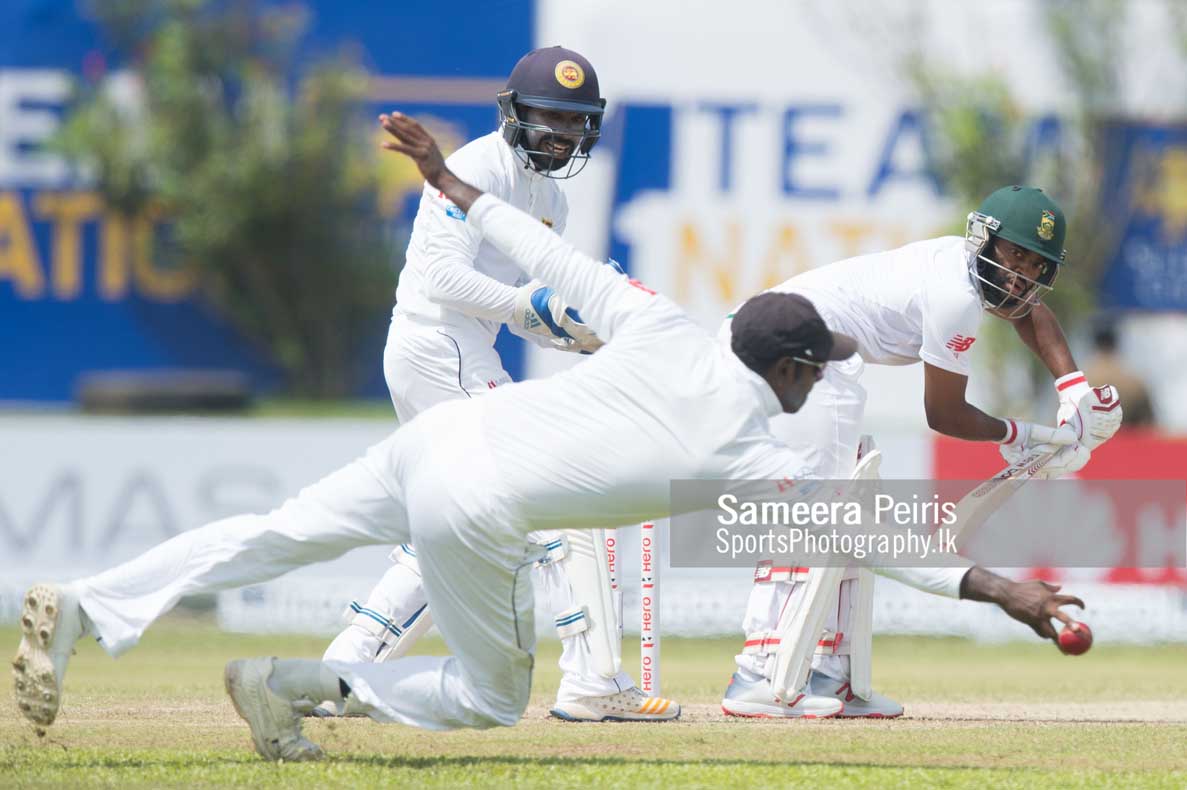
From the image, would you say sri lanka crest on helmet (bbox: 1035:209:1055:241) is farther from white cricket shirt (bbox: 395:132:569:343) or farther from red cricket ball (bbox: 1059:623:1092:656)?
red cricket ball (bbox: 1059:623:1092:656)

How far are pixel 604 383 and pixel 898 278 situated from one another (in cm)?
187

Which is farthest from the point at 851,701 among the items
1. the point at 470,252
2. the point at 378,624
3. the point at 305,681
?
the point at 305,681

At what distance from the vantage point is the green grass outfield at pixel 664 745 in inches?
201

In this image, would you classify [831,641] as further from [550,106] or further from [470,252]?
[550,106]

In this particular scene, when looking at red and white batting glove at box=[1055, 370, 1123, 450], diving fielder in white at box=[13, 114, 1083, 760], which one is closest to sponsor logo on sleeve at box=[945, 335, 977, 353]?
red and white batting glove at box=[1055, 370, 1123, 450]

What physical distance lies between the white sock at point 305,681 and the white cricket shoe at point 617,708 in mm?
1478

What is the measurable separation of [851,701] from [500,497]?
2.29 metres

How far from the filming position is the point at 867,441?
267 inches

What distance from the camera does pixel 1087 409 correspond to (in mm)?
6656

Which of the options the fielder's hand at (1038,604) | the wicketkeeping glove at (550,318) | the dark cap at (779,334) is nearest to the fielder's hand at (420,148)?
the wicketkeeping glove at (550,318)

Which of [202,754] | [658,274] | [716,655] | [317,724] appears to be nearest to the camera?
[202,754]

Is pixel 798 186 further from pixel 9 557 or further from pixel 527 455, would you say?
pixel 527 455

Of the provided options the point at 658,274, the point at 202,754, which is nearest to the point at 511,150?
the point at 202,754

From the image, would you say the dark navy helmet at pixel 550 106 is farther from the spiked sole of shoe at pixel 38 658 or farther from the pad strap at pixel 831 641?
the spiked sole of shoe at pixel 38 658
